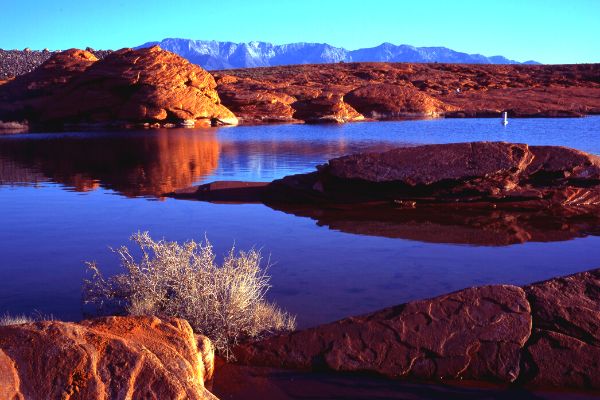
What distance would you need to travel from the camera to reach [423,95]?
5472 cm

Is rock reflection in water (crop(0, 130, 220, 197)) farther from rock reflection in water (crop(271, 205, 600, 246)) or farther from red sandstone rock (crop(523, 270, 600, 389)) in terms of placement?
red sandstone rock (crop(523, 270, 600, 389))

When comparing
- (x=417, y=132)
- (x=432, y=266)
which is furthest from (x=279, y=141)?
(x=432, y=266)

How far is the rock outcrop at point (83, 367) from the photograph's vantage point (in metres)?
3.07

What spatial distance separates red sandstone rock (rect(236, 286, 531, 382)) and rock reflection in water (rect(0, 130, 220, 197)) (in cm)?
946

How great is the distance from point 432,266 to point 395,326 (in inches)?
114

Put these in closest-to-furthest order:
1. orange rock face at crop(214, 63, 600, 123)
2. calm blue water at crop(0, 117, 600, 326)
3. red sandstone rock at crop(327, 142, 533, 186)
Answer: calm blue water at crop(0, 117, 600, 326) < red sandstone rock at crop(327, 142, 533, 186) < orange rock face at crop(214, 63, 600, 123)

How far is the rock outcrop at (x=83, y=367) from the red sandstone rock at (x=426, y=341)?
1.47 metres

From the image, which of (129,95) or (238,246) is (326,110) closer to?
(129,95)

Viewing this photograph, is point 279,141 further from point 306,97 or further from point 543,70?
point 543,70

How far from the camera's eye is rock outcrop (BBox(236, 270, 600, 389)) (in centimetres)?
447

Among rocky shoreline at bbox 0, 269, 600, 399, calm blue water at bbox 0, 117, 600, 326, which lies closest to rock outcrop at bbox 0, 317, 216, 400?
rocky shoreline at bbox 0, 269, 600, 399

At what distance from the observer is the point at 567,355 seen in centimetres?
446

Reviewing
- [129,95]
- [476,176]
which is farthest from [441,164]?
[129,95]

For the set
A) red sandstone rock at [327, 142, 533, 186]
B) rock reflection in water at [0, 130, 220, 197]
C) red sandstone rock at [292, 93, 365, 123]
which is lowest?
rock reflection in water at [0, 130, 220, 197]
